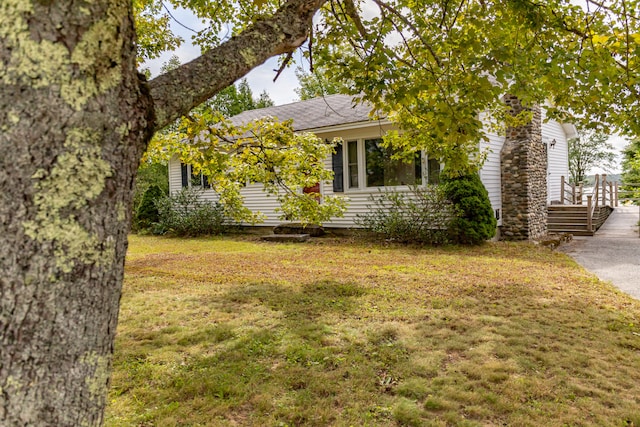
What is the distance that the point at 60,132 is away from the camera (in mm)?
1074

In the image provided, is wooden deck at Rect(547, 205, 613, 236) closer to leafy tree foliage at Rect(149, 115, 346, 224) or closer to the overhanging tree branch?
leafy tree foliage at Rect(149, 115, 346, 224)

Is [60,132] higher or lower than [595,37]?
lower

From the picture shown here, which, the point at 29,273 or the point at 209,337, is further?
the point at 209,337

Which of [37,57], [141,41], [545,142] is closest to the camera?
[37,57]

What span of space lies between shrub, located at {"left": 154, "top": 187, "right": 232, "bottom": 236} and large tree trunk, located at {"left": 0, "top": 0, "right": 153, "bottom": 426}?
13.4 m

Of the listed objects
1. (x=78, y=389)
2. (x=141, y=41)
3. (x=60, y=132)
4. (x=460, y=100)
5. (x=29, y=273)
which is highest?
(x=141, y=41)

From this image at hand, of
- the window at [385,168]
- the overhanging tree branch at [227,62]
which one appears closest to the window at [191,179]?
the window at [385,168]

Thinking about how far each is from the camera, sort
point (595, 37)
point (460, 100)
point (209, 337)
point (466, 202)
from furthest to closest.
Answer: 1. point (466, 202)
2. point (209, 337)
3. point (460, 100)
4. point (595, 37)

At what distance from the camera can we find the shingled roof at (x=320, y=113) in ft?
40.7

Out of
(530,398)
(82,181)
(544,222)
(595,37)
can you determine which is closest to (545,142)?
(544,222)

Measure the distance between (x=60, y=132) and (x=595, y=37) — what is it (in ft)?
14.1

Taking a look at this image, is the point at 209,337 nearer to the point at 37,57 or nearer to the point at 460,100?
the point at 460,100

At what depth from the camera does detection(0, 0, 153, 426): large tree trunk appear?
1034 mm

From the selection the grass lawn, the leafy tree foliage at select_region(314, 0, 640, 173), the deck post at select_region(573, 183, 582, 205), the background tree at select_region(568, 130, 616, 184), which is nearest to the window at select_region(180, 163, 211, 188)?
the grass lawn
